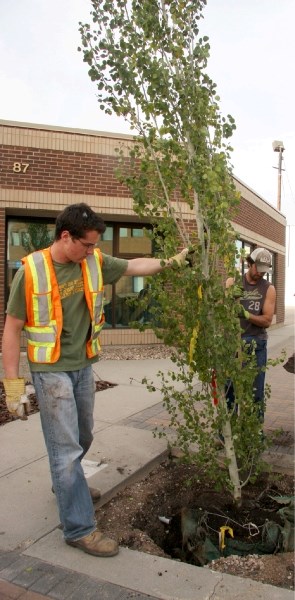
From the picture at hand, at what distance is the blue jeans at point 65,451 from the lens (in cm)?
291

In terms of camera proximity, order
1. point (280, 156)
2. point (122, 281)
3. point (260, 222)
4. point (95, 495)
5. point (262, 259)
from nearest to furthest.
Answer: point (95, 495), point (262, 259), point (122, 281), point (260, 222), point (280, 156)

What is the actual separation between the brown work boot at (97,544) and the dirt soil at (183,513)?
0.65 feet

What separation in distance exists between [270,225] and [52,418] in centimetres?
1585

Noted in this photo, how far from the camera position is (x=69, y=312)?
3.08 metres

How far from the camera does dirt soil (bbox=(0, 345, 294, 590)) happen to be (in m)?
2.76

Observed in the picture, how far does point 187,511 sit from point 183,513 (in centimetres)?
3

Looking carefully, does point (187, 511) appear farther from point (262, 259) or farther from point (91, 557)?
point (262, 259)

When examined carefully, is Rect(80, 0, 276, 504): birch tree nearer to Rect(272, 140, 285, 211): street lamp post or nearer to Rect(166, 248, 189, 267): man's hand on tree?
Rect(166, 248, 189, 267): man's hand on tree

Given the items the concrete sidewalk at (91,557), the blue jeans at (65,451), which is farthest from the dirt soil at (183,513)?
the blue jeans at (65,451)

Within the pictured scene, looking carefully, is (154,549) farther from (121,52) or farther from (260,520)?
(121,52)

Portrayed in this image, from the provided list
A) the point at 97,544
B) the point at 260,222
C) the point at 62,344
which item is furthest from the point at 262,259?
the point at 260,222

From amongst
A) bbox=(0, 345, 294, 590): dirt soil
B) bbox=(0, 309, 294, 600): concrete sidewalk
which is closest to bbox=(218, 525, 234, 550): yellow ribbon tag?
bbox=(0, 345, 294, 590): dirt soil

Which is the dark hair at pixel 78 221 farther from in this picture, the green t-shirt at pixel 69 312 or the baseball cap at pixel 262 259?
the baseball cap at pixel 262 259

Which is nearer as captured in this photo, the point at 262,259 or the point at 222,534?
the point at 222,534
